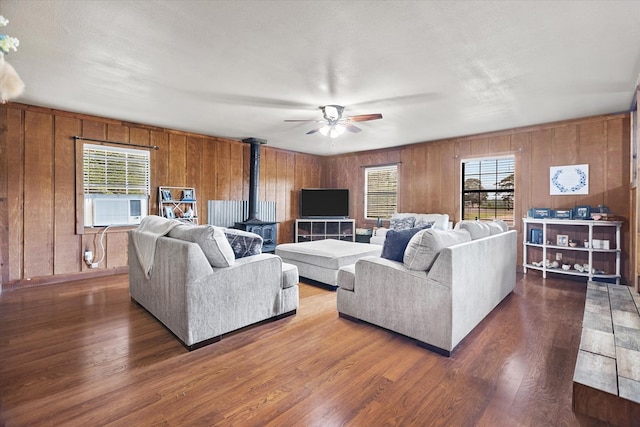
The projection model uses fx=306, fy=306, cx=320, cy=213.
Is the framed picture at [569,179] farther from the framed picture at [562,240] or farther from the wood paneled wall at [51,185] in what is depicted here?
the wood paneled wall at [51,185]

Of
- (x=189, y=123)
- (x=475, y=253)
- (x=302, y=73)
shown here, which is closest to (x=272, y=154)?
(x=189, y=123)

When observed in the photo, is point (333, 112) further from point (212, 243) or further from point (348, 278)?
point (212, 243)

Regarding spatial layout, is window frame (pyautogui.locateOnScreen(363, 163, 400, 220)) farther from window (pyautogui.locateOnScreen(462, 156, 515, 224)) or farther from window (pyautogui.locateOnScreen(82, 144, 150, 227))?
window (pyautogui.locateOnScreen(82, 144, 150, 227))

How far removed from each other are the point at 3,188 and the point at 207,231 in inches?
142

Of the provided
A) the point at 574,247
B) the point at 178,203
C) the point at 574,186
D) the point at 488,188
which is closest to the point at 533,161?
the point at 574,186

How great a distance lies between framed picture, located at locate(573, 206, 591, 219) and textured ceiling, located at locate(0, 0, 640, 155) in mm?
1341

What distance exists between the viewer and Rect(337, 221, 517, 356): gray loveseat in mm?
2338

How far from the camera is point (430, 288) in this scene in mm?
2395

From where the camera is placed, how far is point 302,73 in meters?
3.05

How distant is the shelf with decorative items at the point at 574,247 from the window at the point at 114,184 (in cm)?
626

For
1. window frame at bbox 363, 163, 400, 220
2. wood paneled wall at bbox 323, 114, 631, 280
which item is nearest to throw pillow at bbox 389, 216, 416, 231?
wood paneled wall at bbox 323, 114, 631, 280

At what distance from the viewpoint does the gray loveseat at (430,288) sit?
234cm

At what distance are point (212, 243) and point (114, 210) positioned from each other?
336 centimetres

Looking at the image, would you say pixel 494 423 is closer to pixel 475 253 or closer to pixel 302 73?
pixel 475 253
